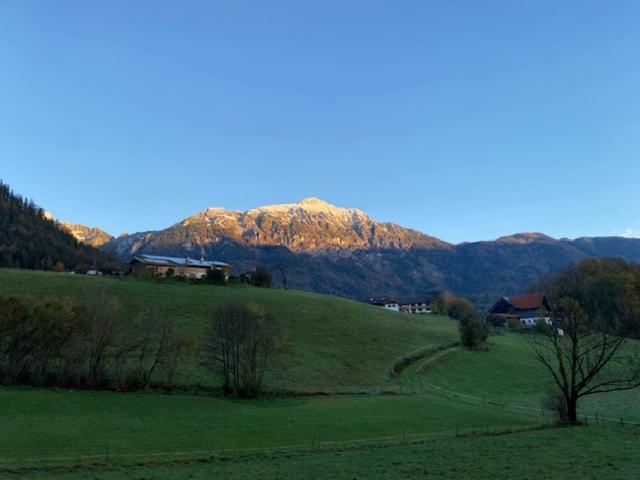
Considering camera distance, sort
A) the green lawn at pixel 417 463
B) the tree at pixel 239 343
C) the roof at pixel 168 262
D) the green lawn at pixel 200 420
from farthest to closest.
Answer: the roof at pixel 168 262
the tree at pixel 239 343
the green lawn at pixel 200 420
the green lawn at pixel 417 463

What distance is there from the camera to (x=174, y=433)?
34.3 meters

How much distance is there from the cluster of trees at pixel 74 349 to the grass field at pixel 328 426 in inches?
125

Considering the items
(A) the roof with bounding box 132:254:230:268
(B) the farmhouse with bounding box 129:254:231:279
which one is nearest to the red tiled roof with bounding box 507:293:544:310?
(B) the farmhouse with bounding box 129:254:231:279

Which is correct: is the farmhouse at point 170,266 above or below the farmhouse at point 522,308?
above

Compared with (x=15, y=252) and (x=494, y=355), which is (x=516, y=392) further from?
(x=15, y=252)

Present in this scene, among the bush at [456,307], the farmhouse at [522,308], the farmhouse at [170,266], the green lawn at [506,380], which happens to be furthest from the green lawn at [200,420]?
the farmhouse at [522,308]

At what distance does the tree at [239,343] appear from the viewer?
56.1 metres

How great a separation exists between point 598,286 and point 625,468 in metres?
129

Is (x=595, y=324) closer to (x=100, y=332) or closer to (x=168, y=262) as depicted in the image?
(x=100, y=332)

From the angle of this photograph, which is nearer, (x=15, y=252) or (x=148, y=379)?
(x=148, y=379)

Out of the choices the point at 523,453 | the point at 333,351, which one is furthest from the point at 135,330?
the point at 523,453

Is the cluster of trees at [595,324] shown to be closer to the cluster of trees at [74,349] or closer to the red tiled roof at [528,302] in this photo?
the red tiled roof at [528,302]

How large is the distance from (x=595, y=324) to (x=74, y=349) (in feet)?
196

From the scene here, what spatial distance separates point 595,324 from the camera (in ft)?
186
